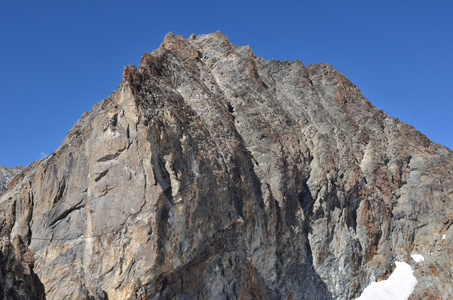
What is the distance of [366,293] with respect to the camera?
37.6 metres

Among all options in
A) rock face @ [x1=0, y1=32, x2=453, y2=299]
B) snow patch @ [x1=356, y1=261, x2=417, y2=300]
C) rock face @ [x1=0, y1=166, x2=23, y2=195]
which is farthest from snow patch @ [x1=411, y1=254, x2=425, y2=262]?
rock face @ [x1=0, y1=166, x2=23, y2=195]

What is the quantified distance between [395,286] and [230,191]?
18.7 meters

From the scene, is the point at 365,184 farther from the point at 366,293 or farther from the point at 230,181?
the point at 230,181

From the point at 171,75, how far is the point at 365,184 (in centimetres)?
2006

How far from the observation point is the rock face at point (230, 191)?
76.0 feet

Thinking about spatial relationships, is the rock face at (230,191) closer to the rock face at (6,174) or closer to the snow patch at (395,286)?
the snow patch at (395,286)

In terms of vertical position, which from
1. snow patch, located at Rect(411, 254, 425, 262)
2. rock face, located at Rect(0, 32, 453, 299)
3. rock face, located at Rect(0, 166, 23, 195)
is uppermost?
rock face, located at Rect(0, 166, 23, 195)

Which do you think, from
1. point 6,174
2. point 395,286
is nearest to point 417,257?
point 395,286

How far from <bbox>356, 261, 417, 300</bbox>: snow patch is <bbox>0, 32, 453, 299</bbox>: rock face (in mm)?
619

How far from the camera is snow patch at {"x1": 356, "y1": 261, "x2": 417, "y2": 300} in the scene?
37562mm

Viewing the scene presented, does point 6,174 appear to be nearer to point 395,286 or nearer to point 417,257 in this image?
point 395,286

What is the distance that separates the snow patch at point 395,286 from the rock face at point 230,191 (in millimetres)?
619

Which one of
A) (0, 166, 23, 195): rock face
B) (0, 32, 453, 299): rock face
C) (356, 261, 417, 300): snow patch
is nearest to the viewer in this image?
(0, 32, 453, 299): rock face

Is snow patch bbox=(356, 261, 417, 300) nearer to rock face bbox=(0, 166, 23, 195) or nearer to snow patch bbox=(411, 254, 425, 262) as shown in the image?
snow patch bbox=(411, 254, 425, 262)
